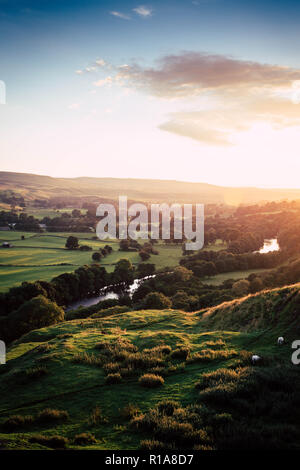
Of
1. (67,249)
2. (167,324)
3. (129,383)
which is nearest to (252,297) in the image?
(167,324)

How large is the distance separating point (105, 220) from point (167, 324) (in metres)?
165

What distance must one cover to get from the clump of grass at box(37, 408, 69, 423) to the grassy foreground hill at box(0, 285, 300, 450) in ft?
0.12

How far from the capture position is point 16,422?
10.3 m

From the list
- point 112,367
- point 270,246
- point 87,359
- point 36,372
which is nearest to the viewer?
point 36,372

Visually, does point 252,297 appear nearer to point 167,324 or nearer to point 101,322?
point 167,324

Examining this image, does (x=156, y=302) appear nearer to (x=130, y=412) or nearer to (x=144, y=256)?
(x=130, y=412)

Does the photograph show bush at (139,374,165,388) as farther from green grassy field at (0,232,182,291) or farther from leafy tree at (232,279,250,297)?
green grassy field at (0,232,182,291)

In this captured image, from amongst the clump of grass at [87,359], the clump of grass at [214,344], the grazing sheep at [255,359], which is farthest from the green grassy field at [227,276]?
the grazing sheep at [255,359]

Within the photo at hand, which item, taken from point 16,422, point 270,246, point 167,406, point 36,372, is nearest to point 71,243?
point 270,246

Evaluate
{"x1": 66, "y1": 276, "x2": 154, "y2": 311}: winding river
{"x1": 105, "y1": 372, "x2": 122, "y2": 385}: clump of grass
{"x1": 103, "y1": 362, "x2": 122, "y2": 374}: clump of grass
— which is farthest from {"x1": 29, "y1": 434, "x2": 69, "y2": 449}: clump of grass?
{"x1": 66, "y1": 276, "x2": 154, "y2": 311}: winding river

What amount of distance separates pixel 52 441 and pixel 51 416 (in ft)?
5.96

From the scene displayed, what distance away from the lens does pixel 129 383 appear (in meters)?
13.5

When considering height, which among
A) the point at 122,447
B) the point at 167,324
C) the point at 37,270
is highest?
the point at 122,447

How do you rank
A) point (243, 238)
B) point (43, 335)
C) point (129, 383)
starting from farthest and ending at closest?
point (243, 238) → point (43, 335) → point (129, 383)
